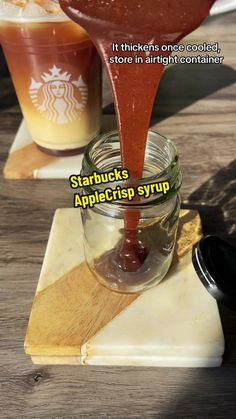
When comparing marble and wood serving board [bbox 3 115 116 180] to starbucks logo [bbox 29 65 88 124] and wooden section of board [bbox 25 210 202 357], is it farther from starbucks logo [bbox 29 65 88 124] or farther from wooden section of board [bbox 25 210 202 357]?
wooden section of board [bbox 25 210 202 357]

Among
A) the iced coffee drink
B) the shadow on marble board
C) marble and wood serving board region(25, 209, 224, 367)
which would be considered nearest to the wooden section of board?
marble and wood serving board region(25, 209, 224, 367)

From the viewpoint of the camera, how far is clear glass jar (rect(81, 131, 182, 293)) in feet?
1.67

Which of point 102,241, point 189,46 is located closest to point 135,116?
point 102,241

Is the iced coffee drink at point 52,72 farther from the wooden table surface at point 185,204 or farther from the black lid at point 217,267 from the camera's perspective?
the black lid at point 217,267

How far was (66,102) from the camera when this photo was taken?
69 centimetres

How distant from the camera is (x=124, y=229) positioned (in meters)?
0.54

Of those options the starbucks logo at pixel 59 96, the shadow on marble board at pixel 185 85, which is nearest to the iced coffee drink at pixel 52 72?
the starbucks logo at pixel 59 96

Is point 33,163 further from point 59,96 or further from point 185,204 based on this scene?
point 185,204

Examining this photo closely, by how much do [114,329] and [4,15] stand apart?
430 millimetres

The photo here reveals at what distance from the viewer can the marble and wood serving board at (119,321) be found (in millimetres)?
471

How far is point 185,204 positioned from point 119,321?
0.79 ft

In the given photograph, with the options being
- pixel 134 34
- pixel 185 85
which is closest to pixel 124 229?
pixel 134 34

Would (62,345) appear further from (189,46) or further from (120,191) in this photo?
(189,46)

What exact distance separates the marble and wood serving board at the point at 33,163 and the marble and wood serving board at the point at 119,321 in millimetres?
203
